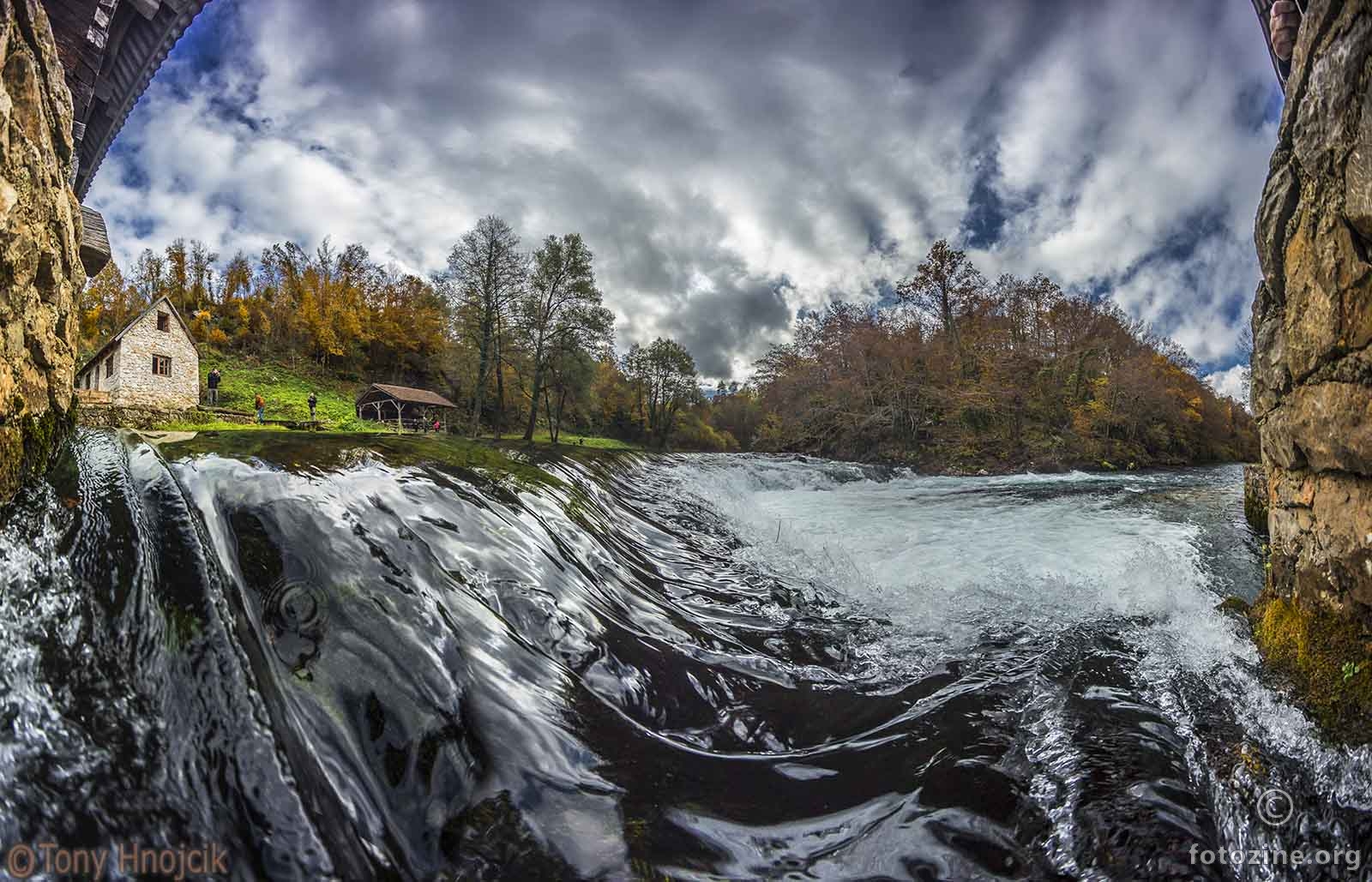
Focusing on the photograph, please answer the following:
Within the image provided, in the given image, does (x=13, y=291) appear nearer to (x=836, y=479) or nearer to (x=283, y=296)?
(x=836, y=479)

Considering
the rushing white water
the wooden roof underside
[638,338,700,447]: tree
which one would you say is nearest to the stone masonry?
the rushing white water

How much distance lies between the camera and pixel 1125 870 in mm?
1546

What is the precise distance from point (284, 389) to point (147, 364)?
55.5ft

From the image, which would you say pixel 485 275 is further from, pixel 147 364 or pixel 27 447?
pixel 27 447

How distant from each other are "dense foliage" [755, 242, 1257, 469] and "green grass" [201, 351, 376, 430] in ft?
92.0

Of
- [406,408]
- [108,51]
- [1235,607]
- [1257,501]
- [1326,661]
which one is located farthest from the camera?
[406,408]

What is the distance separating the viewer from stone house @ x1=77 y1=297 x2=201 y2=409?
24.0 m

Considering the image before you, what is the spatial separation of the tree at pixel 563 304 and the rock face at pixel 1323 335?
2938cm

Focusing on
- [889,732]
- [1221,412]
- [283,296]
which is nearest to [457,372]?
[283,296]

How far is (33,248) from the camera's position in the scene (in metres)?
2.69

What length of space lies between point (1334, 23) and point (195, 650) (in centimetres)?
549

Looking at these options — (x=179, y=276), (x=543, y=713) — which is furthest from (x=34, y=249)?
(x=179, y=276)

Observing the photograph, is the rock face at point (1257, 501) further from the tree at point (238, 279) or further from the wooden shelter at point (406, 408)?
the tree at point (238, 279)

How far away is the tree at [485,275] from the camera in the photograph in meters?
28.9
